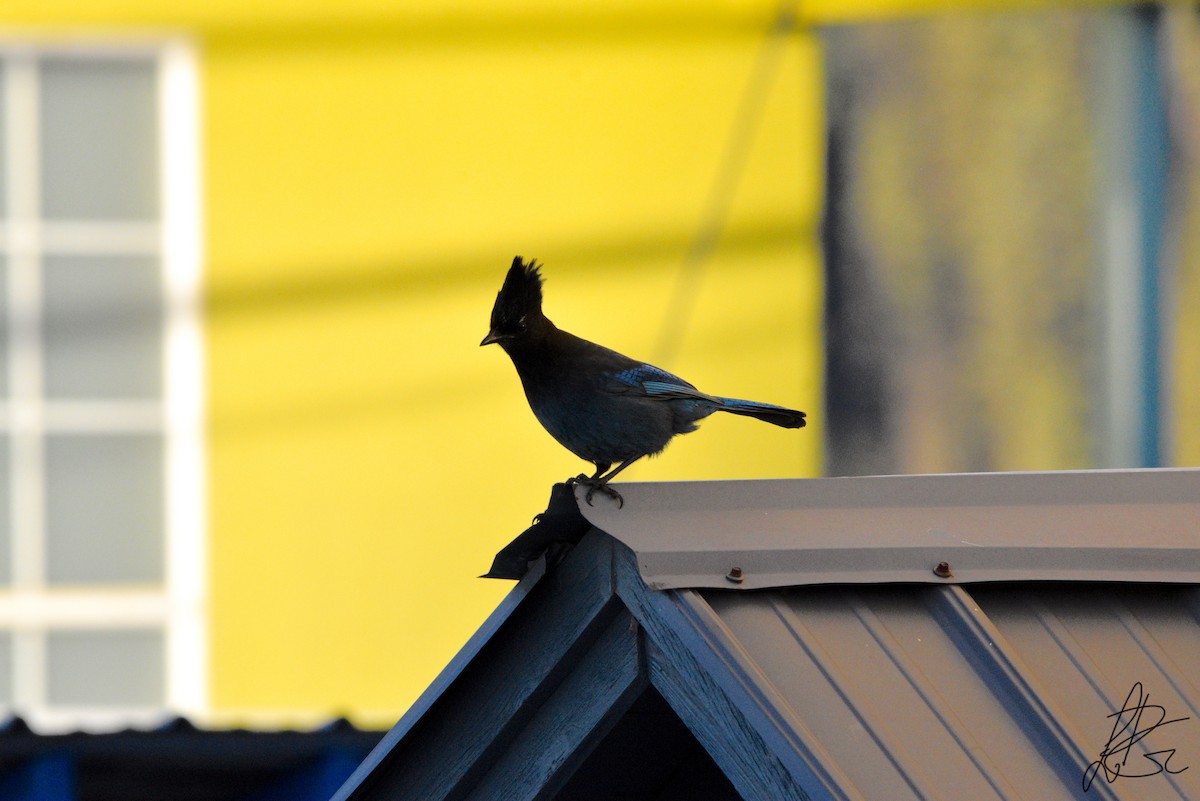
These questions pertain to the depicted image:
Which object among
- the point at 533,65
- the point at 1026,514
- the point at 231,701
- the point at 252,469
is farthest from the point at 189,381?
the point at 1026,514

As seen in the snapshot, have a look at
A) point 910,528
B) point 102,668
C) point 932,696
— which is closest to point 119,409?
point 102,668

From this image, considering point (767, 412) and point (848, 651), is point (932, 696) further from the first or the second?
point (767, 412)

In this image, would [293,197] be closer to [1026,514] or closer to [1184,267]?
[1184,267]

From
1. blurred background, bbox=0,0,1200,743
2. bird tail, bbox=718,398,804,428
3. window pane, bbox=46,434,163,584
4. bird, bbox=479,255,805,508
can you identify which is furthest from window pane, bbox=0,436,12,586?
bird tail, bbox=718,398,804,428

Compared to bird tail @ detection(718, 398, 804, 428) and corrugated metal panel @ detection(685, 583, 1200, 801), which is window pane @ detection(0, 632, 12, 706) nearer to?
bird tail @ detection(718, 398, 804, 428)

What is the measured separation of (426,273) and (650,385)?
349 centimetres

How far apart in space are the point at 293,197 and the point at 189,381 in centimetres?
85

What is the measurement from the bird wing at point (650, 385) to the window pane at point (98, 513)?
377 centimetres

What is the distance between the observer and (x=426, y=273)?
5.90 meters

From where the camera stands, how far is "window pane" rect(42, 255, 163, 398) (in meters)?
5.79

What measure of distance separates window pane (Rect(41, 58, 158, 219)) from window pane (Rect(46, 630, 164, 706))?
1697mm

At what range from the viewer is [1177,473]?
1.81 metres
